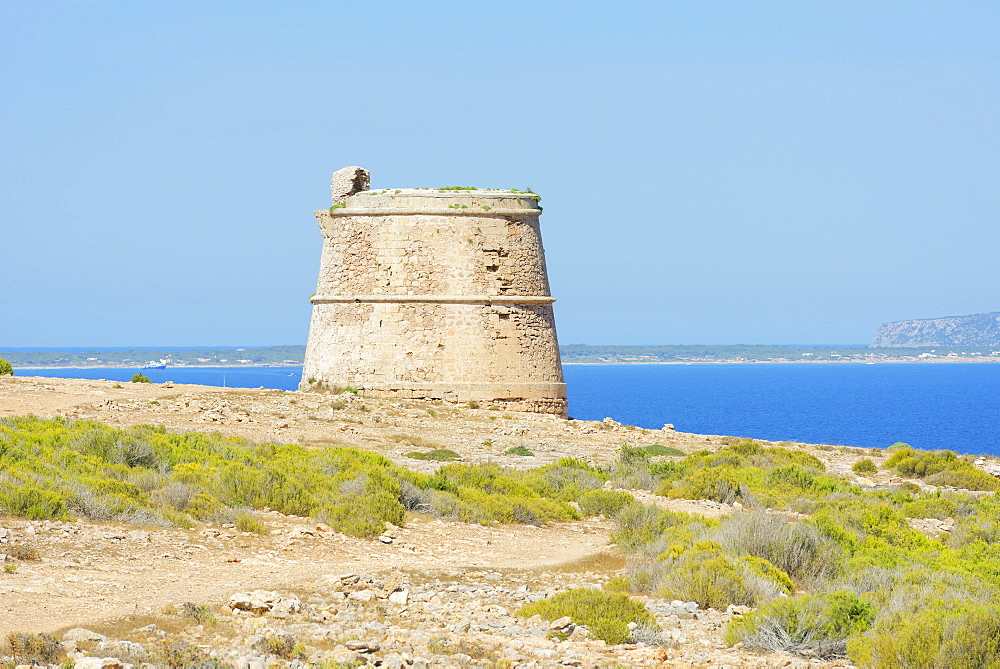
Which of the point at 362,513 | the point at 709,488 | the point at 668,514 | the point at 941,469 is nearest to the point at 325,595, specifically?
the point at 362,513

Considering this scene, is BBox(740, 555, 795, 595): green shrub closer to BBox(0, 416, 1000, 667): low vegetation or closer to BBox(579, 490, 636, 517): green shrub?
BBox(0, 416, 1000, 667): low vegetation

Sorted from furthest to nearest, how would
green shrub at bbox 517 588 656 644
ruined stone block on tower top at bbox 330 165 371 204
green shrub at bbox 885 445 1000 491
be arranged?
ruined stone block on tower top at bbox 330 165 371 204
green shrub at bbox 885 445 1000 491
green shrub at bbox 517 588 656 644

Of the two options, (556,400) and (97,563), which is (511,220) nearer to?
(556,400)

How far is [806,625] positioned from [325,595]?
3662 mm

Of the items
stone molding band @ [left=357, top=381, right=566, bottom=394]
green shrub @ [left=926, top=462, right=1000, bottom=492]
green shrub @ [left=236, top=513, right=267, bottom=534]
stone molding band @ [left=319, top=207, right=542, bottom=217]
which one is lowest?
green shrub @ [left=926, top=462, right=1000, bottom=492]

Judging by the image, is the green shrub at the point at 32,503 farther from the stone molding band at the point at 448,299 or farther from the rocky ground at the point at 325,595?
the stone molding band at the point at 448,299

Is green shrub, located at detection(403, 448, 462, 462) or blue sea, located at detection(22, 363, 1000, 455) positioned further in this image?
blue sea, located at detection(22, 363, 1000, 455)

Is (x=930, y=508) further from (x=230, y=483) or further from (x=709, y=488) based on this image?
(x=230, y=483)

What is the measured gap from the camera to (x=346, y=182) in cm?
2723

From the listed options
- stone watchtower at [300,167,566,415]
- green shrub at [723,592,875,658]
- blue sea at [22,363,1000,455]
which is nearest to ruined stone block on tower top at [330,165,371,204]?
stone watchtower at [300,167,566,415]

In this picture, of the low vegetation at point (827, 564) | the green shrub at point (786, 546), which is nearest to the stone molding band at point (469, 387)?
the low vegetation at point (827, 564)

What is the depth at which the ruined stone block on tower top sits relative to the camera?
27203 millimetres

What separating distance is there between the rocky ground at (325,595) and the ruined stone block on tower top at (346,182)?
1412 cm

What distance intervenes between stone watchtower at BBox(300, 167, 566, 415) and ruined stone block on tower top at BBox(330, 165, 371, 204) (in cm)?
60
